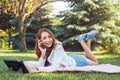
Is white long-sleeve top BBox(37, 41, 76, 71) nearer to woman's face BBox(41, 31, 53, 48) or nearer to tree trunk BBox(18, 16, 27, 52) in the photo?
woman's face BBox(41, 31, 53, 48)

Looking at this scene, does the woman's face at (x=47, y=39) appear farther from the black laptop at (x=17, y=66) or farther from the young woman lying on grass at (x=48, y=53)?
the black laptop at (x=17, y=66)

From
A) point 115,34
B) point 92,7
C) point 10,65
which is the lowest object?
point 115,34

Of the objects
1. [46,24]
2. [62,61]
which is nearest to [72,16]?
[46,24]

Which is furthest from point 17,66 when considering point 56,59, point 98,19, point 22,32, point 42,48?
point 98,19

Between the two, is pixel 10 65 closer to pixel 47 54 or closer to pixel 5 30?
pixel 47 54

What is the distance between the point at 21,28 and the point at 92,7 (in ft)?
17.3

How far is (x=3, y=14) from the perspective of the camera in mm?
31219

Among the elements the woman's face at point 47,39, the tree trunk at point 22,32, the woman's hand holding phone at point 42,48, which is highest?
the woman's face at point 47,39

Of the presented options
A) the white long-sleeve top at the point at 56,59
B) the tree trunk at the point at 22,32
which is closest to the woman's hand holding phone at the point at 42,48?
the white long-sleeve top at the point at 56,59

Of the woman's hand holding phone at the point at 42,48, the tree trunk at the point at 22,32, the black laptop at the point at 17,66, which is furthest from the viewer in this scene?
the tree trunk at the point at 22,32

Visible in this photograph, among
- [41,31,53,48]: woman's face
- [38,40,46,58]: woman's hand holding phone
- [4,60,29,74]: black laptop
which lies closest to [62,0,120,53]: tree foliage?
[38,40,46,58]: woman's hand holding phone

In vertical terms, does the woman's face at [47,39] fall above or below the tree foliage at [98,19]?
above

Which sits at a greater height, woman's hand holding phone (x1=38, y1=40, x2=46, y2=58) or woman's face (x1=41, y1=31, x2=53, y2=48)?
woman's face (x1=41, y1=31, x2=53, y2=48)

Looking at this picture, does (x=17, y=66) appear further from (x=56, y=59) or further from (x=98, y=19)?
(x=98, y=19)
